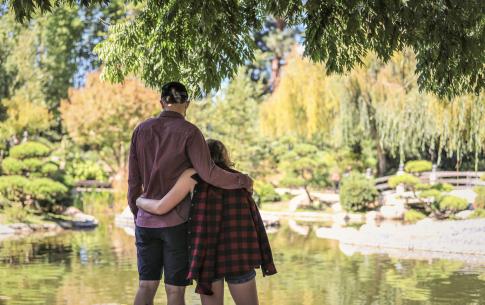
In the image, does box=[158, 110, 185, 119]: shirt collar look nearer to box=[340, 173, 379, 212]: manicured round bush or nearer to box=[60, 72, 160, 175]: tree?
box=[340, 173, 379, 212]: manicured round bush

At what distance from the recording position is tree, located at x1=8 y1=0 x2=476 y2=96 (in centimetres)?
553

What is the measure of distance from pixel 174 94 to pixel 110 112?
2374 centimetres

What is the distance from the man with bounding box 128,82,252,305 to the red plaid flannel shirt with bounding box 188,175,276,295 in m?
0.06

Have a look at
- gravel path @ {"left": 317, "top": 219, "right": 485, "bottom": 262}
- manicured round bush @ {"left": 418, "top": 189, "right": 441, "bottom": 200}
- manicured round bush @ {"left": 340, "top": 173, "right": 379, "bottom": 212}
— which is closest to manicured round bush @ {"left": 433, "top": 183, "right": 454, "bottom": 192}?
manicured round bush @ {"left": 418, "top": 189, "right": 441, "bottom": 200}

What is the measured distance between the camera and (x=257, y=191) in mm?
24938

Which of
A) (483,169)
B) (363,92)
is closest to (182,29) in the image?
(363,92)

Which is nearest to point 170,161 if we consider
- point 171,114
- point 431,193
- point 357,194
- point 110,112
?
point 171,114

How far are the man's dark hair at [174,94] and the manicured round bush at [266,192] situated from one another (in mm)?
20295

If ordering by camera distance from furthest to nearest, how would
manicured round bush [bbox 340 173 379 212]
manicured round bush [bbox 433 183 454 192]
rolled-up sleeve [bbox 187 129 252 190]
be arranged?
manicured round bush [bbox 340 173 379 212] < manicured round bush [bbox 433 183 454 192] < rolled-up sleeve [bbox 187 129 252 190]

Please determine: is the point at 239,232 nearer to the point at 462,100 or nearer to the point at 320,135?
the point at 462,100

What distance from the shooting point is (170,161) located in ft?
14.9

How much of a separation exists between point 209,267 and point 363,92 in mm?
19500

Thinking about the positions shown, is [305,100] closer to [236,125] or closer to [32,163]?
[236,125]

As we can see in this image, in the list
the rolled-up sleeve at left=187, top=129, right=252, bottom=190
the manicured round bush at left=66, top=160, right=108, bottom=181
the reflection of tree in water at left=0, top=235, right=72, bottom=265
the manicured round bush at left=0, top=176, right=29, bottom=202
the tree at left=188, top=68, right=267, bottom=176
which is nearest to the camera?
the rolled-up sleeve at left=187, top=129, right=252, bottom=190
